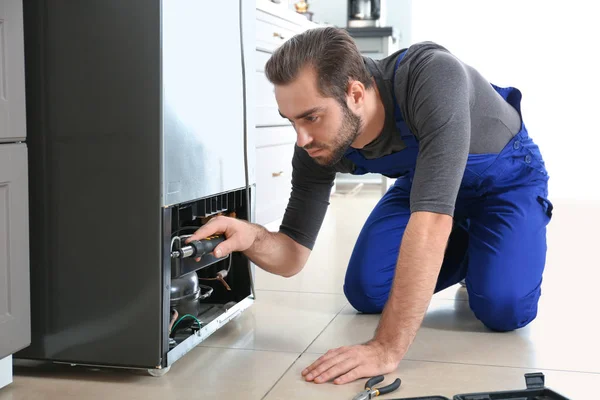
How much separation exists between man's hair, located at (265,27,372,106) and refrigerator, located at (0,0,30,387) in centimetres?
48

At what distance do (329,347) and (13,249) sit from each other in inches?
27.5

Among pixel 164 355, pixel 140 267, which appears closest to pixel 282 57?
pixel 140 267

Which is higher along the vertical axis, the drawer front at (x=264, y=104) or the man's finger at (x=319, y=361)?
the drawer front at (x=264, y=104)

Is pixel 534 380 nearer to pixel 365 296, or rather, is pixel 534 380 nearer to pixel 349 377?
pixel 349 377

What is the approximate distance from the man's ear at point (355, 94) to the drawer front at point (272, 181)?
1454 millimetres

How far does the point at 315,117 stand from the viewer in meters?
1.53

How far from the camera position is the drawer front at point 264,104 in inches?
120

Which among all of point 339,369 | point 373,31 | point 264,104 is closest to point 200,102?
point 339,369

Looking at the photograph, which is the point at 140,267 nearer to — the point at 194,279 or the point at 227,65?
the point at 194,279

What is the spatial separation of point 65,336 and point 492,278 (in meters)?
0.98

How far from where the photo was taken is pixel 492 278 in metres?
1.89

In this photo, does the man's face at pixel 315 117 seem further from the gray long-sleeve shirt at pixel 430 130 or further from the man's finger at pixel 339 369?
the man's finger at pixel 339 369

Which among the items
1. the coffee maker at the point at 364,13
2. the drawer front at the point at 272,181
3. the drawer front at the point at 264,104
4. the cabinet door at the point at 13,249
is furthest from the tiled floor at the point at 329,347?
the coffee maker at the point at 364,13

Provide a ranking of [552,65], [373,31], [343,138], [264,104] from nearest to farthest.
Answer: [343,138]
[264,104]
[373,31]
[552,65]
